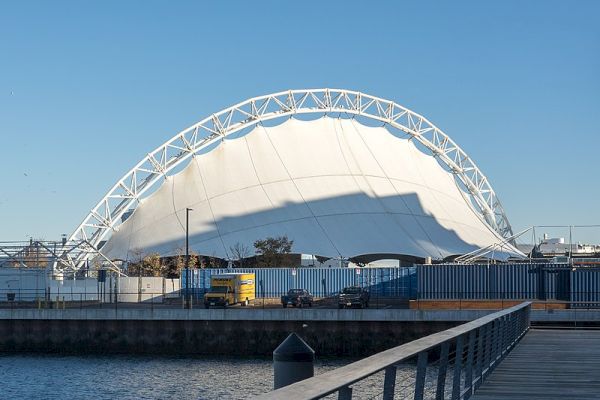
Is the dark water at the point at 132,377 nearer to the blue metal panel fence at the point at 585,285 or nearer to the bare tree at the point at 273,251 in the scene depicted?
the blue metal panel fence at the point at 585,285

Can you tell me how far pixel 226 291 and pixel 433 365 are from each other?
6099 cm

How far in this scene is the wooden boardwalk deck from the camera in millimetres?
17375

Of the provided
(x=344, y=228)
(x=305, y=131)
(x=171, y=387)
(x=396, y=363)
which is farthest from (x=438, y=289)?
(x=396, y=363)

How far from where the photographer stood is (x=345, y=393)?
7660mm

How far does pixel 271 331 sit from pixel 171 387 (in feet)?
57.1

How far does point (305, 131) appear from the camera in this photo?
400ft

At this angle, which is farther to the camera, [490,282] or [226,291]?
[226,291]

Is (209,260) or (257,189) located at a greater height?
(257,189)

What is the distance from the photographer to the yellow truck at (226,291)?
2918 inches

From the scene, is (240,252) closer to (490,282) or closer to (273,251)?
(273,251)

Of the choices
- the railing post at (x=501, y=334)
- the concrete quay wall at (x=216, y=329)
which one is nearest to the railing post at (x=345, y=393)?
the railing post at (x=501, y=334)

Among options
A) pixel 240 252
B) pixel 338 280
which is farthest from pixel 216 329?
pixel 240 252

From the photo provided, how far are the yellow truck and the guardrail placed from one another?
47.3 metres

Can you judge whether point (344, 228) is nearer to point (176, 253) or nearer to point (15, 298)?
point (176, 253)
